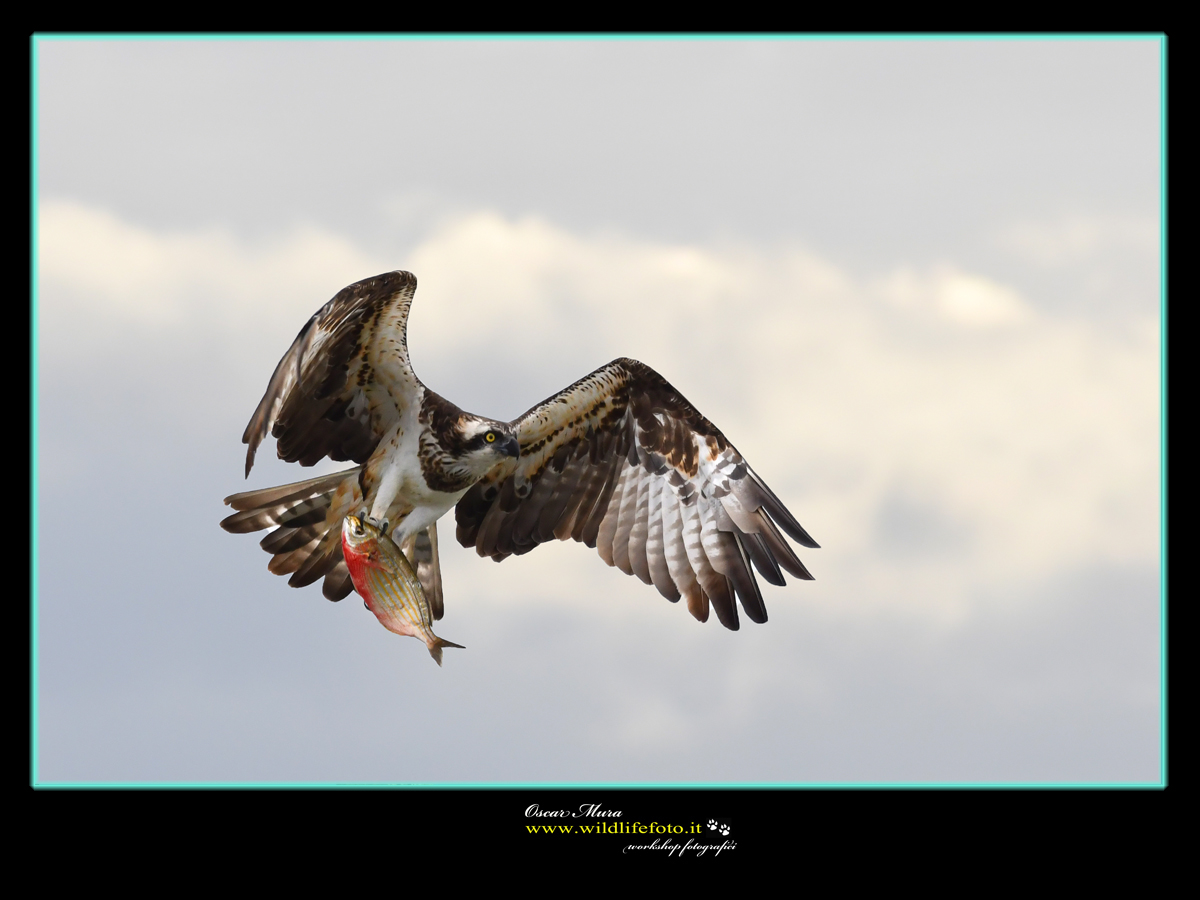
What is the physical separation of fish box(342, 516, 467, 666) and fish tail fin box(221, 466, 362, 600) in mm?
1544

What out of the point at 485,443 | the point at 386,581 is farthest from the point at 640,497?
the point at 386,581

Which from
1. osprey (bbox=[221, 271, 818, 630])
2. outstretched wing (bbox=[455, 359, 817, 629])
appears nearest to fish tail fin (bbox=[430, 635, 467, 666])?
osprey (bbox=[221, 271, 818, 630])

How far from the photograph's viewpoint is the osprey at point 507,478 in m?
9.65

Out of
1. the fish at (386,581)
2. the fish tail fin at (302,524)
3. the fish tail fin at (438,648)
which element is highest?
the fish tail fin at (302,524)

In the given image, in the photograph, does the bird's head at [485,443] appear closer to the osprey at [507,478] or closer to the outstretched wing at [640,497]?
the osprey at [507,478]

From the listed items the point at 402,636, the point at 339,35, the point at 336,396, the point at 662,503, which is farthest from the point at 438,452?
the point at 339,35

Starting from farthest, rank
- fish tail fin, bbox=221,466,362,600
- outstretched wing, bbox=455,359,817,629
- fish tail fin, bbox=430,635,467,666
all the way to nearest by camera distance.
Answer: outstretched wing, bbox=455,359,817,629
fish tail fin, bbox=221,466,362,600
fish tail fin, bbox=430,635,467,666

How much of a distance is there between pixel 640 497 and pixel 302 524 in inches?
122

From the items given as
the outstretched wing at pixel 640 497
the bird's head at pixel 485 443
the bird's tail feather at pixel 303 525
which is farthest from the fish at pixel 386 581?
the outstretched wing at pixel 640 497

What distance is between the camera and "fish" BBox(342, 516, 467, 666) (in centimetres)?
852

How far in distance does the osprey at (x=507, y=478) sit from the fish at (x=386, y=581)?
89 centimetres

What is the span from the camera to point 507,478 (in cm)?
1089

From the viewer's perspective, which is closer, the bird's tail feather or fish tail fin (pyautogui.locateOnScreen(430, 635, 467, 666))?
fish tail fin (pyautogui.locateOnScreen(430, 635, 467, 666))

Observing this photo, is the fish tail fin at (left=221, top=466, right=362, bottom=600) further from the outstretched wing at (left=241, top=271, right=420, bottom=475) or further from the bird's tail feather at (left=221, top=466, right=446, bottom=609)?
the outstretched wing at (left=241, top=271, right=420, bottom=475)
